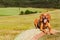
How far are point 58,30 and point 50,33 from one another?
20 centimetres

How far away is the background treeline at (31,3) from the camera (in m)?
4.02

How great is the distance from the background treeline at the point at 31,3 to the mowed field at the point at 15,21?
0.08 meters

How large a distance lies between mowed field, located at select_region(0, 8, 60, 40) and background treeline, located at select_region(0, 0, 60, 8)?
0.08 metres

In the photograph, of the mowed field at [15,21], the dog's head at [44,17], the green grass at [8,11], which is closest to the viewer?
the dog's head at [44,17]

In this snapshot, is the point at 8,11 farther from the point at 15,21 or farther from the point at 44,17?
the point at 44,17

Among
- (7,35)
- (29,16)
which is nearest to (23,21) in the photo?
(29,16)

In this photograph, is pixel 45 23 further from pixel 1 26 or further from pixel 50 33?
pixel 1 26

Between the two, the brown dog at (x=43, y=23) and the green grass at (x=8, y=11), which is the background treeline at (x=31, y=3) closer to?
the green grass at (x=8, y=11)

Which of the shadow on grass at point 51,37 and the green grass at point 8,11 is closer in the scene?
the shadow on grass at point 51,37

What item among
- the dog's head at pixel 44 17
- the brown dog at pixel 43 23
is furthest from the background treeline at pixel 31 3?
the dog's head at pixel 44 17

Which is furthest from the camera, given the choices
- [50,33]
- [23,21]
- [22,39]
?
[23,21]

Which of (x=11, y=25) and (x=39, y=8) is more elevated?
(x=39, y=8)

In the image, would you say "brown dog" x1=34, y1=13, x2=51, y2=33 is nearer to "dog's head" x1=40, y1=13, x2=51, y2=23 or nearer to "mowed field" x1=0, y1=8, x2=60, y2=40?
"dog's head" x1=40, y1=13, x2=51, y2=23

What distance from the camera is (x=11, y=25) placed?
390 centimetres
